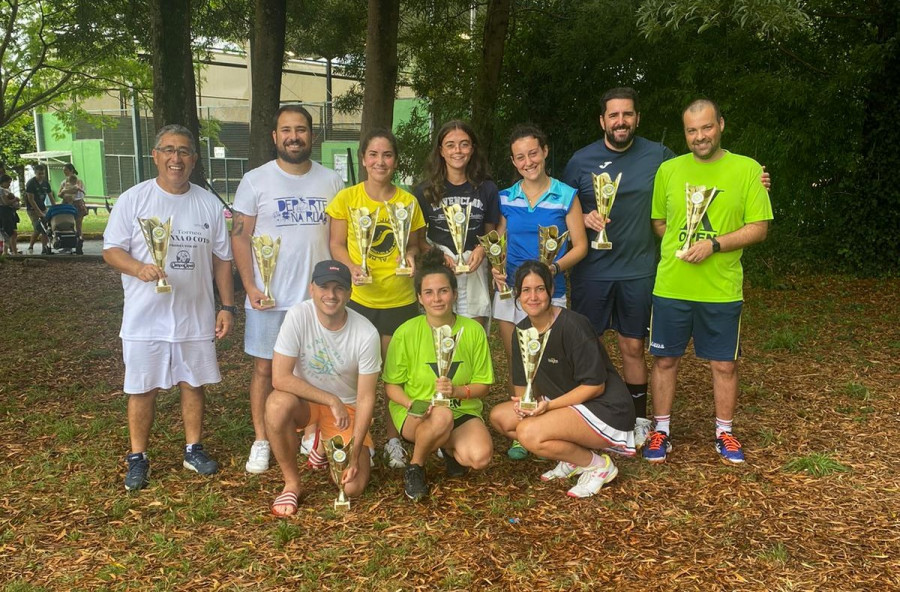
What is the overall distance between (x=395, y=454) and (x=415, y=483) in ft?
1.62

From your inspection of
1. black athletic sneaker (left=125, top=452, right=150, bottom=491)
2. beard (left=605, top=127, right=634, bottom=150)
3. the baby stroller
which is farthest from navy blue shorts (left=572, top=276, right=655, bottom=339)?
the baby stroller

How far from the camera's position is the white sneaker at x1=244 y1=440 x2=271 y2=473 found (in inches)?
177

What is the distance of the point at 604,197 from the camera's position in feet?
14.9

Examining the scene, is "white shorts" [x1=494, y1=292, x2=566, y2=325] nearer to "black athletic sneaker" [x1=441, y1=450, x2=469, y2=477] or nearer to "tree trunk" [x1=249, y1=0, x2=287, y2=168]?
"black athletic sneaker" [x1=441, y1=450, x2=469, y2=477]

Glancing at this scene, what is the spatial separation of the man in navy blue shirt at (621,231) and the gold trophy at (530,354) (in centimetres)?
73

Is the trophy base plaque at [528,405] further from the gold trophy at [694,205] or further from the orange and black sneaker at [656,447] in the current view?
the gold trophy at [694,205]

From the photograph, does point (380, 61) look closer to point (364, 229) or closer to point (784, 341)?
point (364, 229)

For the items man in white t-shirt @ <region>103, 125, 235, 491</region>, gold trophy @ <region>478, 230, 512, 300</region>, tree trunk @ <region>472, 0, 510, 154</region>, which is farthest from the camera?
tree trunk @ <region>472, 0, 510, 154</region>

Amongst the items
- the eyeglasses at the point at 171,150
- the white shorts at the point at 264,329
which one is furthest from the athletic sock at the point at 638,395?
the eyeglasses at the point at 171,150

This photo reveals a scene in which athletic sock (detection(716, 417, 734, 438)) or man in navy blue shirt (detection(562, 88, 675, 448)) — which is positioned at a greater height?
man in navy blue shirt (detection(562, 88, 675, 448))

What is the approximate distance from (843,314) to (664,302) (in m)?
5.60

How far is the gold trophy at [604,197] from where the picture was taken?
14.9 ft

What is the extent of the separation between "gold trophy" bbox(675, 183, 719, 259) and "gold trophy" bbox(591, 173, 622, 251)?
0.41m

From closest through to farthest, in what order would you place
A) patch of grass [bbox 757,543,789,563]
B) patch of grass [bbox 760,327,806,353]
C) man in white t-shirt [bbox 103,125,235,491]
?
patch of grass [bbox 757,543,789,563] < man in white t-shirt [bbox 103,125,235,491] < patch of grass [bbox 760,327,806,353]
